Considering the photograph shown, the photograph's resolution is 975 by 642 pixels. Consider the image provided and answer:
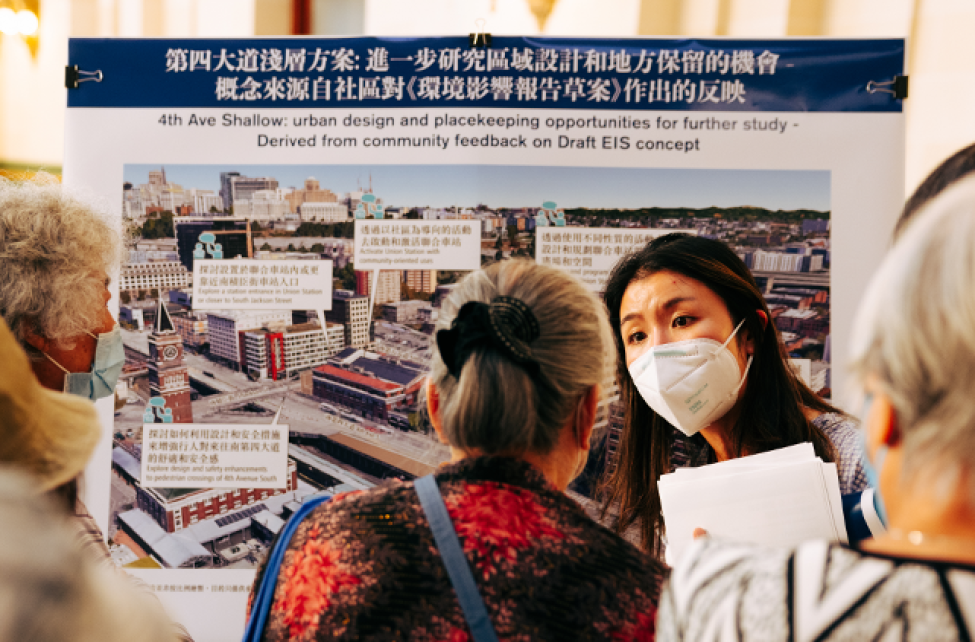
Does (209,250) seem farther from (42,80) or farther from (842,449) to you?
(842,449)

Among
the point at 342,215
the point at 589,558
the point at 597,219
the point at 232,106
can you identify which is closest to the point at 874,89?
the point at 597,219

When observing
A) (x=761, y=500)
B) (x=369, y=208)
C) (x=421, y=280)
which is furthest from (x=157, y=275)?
(x=761, y=500)

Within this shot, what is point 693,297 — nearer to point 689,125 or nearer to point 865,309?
point 689,125

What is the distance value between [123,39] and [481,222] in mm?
1779

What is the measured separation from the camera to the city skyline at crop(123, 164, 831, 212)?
2572mm

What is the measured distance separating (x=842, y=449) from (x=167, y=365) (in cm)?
267

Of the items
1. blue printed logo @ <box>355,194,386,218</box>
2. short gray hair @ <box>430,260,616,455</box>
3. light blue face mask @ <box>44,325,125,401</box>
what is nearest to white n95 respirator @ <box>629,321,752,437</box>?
short gray hair @ <box>430,260,616,455</box>

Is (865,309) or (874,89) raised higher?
(874,89)

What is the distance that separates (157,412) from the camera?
277 centimetres

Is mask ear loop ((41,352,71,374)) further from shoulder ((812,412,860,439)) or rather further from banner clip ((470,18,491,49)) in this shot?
shoulder ((812,412,860,439))

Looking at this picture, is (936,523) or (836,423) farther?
(836,423)

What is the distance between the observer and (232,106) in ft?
8.91

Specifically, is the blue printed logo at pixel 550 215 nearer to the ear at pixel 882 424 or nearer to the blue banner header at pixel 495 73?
the blue banner header at pixel 495 73

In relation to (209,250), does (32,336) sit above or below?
below
